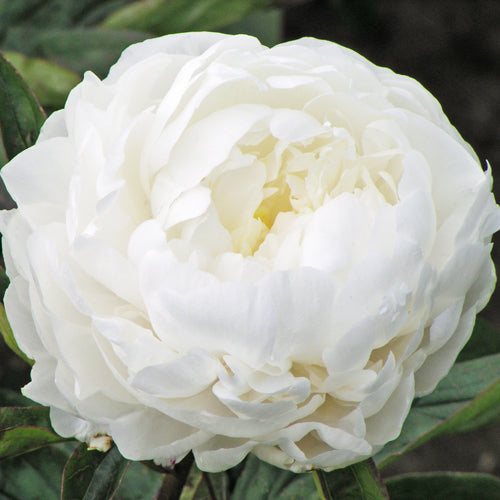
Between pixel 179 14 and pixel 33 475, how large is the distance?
0.53 meters

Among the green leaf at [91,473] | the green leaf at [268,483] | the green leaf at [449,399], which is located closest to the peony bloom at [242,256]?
the green leaf at [91,473]

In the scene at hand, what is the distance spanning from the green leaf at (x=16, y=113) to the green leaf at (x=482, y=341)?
0.41 m

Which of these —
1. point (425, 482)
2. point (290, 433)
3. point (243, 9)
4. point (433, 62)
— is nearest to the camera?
point (290, 433)

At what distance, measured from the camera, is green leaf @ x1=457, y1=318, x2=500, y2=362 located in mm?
711

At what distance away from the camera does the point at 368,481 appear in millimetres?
508

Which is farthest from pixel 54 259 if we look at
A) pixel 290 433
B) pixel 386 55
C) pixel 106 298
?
pixel 386 55

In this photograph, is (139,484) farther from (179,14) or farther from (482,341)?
(179,14)

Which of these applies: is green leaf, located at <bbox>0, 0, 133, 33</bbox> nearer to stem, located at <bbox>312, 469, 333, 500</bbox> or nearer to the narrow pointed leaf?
the narrow pointed leaf

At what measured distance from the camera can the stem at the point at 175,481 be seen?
572 mm

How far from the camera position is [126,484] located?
773 mm

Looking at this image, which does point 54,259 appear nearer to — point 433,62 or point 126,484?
point 126,484

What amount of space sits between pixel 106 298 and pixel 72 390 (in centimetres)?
6

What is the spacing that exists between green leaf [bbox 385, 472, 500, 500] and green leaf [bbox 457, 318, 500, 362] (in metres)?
0.12

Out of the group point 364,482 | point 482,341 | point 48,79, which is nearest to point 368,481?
point 364,482
